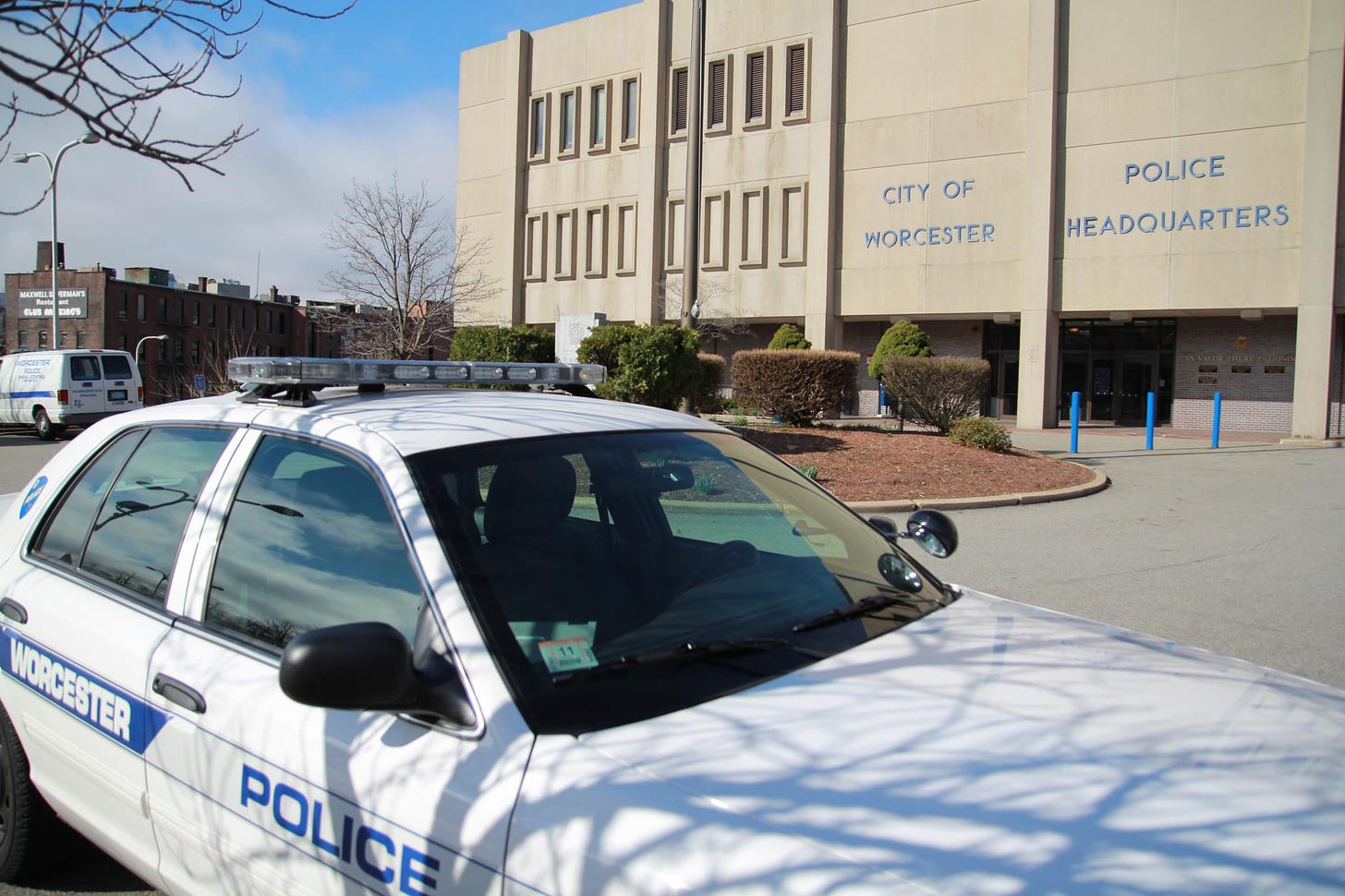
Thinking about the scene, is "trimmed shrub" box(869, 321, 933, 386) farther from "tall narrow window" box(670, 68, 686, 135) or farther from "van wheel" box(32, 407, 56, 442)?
"van wheel" box(32, 407, 56, 442)

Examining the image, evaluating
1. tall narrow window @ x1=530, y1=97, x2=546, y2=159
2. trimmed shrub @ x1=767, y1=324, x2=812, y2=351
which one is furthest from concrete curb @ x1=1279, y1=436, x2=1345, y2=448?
tall narrow window @ x1=530, y1=97, x2=546, y2=159

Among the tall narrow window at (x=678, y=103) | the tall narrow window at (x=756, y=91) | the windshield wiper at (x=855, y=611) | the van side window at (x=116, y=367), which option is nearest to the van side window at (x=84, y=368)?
the van side window at (x=116, y=367)

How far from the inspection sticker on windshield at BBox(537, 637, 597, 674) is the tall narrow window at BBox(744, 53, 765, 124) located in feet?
113

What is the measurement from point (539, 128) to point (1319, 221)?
27397 mm

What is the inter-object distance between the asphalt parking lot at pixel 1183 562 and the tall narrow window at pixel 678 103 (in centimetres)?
2427

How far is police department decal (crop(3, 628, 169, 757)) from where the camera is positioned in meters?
2.54

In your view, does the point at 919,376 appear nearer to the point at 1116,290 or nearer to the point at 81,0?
the point at 1116,290

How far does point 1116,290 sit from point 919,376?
13473mm

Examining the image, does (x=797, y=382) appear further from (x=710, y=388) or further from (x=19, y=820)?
(x=19, y=820)

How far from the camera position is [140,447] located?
317 cm

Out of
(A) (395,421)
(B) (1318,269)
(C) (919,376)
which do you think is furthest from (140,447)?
(B) (1318,269)

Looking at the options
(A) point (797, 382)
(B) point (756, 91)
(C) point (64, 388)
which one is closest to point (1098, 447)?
(A) point (797, 382)

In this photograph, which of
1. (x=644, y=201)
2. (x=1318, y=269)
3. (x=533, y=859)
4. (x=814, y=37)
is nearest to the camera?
(x=533, y=859)

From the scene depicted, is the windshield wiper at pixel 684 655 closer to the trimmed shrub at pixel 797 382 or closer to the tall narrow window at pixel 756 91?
the trimmed shrub at pixel 797 382
